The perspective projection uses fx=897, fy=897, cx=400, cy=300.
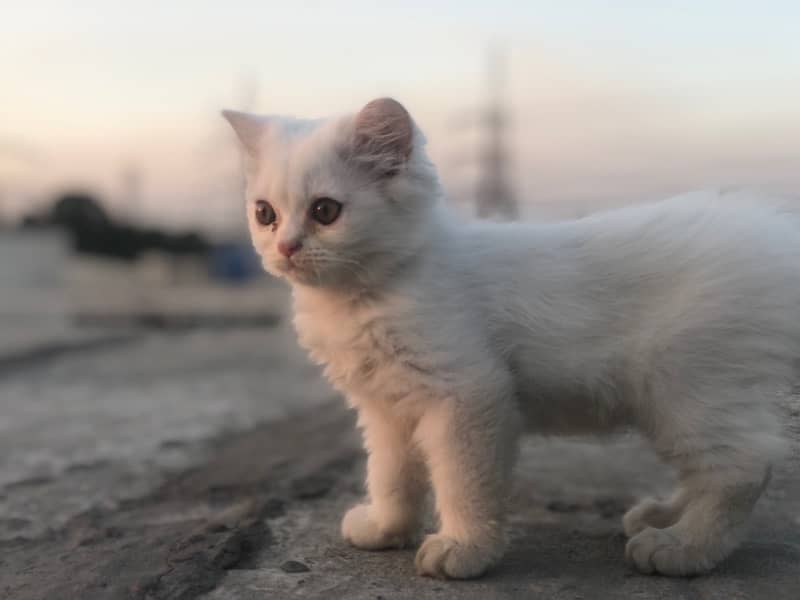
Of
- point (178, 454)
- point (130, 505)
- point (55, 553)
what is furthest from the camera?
point (178, 454)

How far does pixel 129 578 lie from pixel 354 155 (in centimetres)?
116

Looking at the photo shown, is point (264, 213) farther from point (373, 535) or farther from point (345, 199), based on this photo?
point (373, 535)

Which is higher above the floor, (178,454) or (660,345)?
(660,345)

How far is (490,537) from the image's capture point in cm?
212

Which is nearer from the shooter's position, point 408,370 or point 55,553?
point 408,370

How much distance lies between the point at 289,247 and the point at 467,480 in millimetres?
676

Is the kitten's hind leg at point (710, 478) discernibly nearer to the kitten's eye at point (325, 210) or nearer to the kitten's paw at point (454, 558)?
the kitten's paw at point (454, 558)

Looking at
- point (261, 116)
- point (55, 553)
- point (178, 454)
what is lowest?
point (178, 454)

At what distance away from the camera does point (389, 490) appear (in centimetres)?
243

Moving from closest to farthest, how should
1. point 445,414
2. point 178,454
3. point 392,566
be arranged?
point 445,414, point 392,566, point 178,454

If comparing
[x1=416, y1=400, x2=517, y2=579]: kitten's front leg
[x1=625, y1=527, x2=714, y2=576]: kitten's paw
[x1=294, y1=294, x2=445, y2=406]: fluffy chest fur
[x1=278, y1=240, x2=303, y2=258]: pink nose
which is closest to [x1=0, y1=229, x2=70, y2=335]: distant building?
[x1=294, y1=294, x2=445, y2=406]: fluffy chest fur

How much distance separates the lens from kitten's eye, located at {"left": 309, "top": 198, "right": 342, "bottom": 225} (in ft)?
6.84

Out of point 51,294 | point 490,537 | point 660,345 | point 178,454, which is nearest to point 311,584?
point 490,537

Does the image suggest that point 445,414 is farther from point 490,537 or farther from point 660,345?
point 660,345
